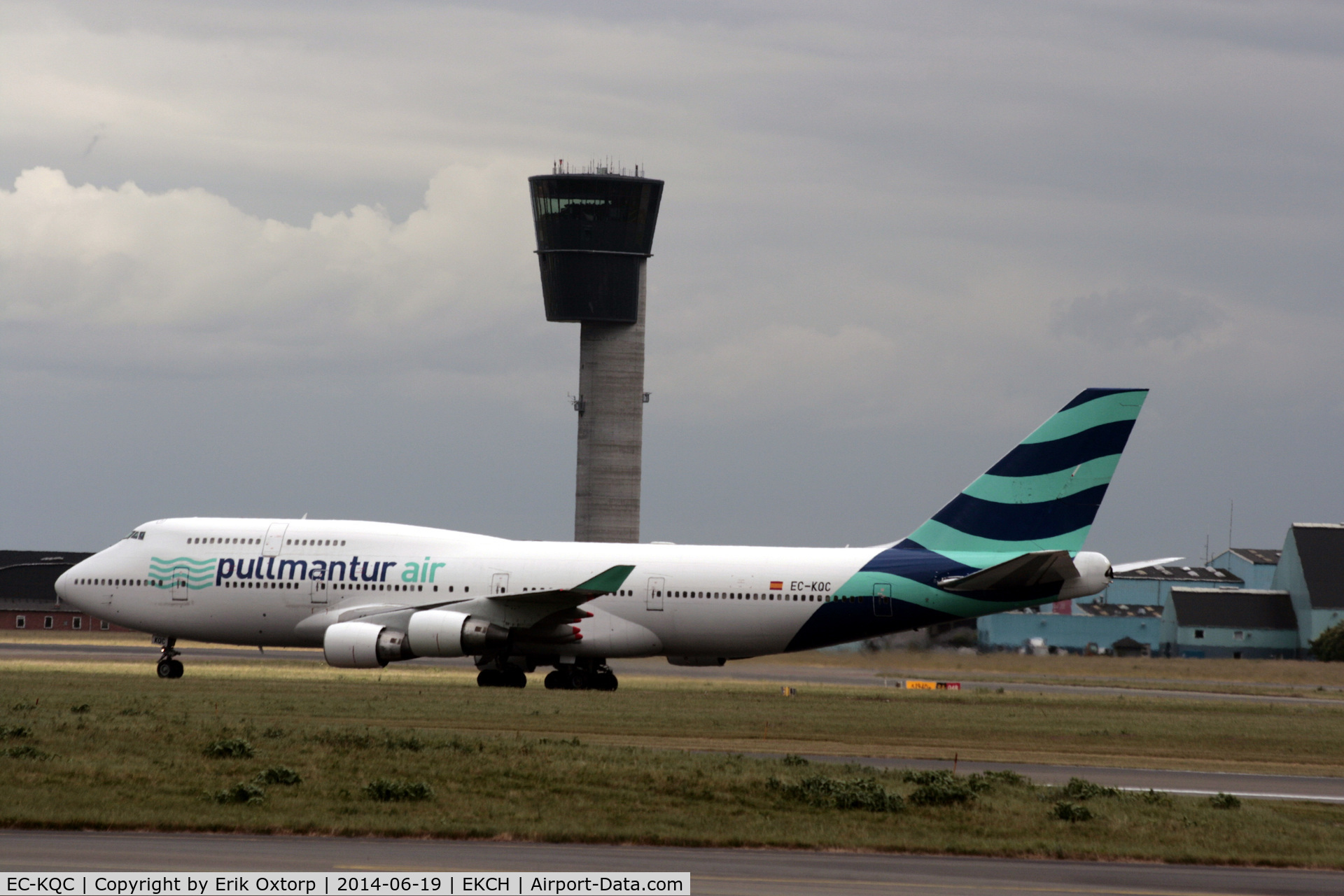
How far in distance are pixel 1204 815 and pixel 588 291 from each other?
81.0 metres

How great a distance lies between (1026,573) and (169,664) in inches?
859

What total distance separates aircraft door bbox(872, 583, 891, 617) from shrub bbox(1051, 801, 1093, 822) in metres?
18.2

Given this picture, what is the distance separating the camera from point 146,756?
21.9 meters

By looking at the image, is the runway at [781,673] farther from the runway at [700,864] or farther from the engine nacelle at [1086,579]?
the runway at [700,864]

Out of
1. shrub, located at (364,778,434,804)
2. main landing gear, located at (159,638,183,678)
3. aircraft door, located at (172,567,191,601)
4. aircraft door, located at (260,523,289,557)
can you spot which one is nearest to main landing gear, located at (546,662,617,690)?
aircraft door, located at (260,523,289,557)

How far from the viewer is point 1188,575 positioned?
360 feet

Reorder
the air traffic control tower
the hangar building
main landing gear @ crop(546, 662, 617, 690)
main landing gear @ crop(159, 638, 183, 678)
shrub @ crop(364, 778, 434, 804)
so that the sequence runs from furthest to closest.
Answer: the air traffic control tower < the hangar building < main landing gear @ crop(159, 638, 183, 678) < main landing gear @ crop(546, 662, 617, 690) < shrub @ crop(364, 778, 434, 804)

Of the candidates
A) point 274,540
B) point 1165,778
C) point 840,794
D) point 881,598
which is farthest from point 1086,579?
point 274,540

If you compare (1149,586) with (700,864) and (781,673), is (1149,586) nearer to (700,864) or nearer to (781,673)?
Answer: (781,673)

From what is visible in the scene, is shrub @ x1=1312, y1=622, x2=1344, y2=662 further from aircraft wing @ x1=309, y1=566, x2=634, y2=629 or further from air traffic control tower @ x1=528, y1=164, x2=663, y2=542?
aircraft wing @ x1=309, y1=566, x2=634, y2=629

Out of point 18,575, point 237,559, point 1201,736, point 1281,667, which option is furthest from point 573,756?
point 18,575

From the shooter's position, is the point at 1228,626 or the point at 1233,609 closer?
the point at 1228,626

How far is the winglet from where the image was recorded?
125 feet

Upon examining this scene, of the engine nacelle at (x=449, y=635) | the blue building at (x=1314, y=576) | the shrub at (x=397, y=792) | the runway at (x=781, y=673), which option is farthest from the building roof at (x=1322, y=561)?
the shrub at (x=397, y=792)
